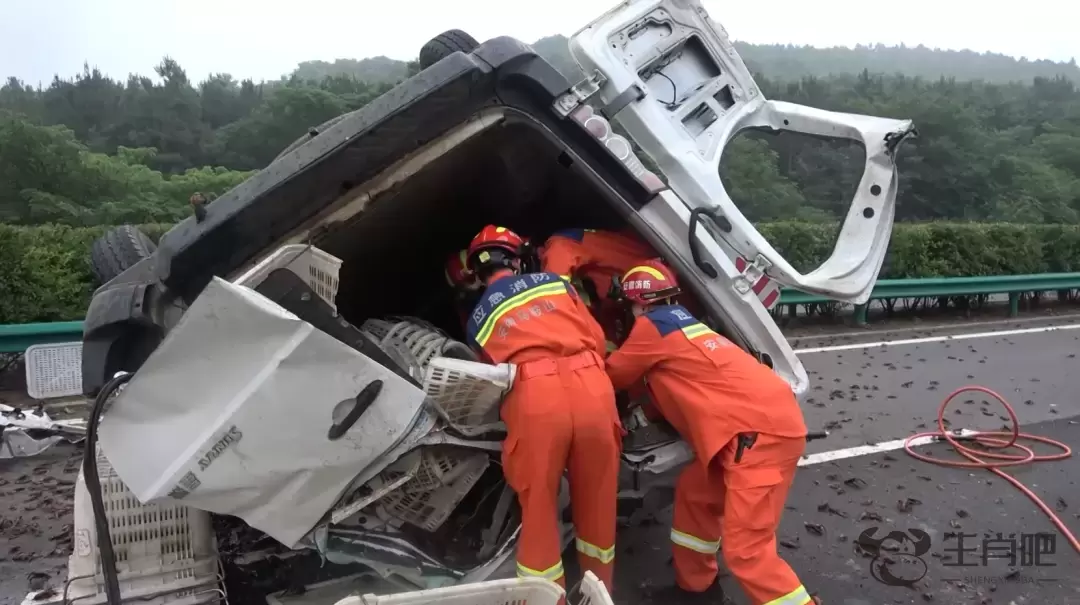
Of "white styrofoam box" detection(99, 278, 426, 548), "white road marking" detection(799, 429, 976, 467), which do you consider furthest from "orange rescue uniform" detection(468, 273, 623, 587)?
"white road marking" detection(799, 429, 976, 467)

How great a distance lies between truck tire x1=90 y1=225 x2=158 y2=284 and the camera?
3.34 meters

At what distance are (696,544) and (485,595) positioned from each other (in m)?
1.34

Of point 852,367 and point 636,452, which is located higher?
point 636,452

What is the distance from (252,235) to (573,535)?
5.71 ft

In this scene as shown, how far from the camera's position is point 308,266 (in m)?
2.49

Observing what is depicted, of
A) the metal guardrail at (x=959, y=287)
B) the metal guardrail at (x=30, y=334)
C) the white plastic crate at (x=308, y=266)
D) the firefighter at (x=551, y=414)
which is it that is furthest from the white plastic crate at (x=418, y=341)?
the metal guardrail at (x=959, y=287)

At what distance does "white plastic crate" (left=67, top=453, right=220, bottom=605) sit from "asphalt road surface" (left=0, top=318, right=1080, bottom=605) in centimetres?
106

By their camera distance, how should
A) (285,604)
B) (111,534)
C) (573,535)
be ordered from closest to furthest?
1. (111,534)
2. (285,604)
3. (573,535)

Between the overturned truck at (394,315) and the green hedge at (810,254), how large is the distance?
1953 millimetres

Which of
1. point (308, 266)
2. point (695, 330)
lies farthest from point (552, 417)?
point (308, 266)

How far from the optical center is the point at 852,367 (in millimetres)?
7590

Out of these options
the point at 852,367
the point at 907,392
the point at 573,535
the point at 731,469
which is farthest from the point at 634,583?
the point at 852,367

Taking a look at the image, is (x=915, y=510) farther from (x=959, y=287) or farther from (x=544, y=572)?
(x=959, y=287)

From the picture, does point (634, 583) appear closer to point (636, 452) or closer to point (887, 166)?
point (636, 452)
